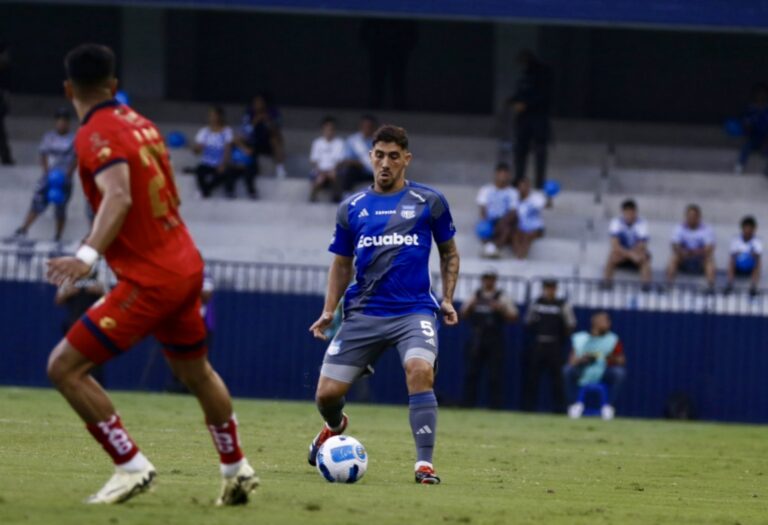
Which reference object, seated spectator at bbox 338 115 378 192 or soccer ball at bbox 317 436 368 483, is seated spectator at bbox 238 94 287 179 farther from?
soccer ball at bbox 317 436 368 483

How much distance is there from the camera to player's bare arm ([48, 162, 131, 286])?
322 inches

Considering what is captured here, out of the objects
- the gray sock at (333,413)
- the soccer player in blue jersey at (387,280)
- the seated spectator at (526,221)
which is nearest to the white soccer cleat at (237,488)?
the soccer player in blue jersey at (387,280)

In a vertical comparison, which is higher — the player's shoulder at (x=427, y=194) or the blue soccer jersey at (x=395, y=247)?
the player's shoulder at (x=427, y=194)

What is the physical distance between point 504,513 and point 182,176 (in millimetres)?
18966

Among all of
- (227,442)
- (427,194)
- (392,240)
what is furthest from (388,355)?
(227,442)

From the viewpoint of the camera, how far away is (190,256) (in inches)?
345

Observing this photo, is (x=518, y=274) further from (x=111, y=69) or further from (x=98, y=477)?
(x=111, y=69)

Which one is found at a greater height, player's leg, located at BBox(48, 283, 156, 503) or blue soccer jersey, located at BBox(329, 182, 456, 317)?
blue soccer jersey, located at BBox(329, 182, 456, 317)

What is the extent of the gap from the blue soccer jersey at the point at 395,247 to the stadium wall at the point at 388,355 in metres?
11.7

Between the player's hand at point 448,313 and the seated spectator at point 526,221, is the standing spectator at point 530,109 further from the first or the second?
the player's hand at point 448,313

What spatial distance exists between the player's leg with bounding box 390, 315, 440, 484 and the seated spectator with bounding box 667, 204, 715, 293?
45.4 ft

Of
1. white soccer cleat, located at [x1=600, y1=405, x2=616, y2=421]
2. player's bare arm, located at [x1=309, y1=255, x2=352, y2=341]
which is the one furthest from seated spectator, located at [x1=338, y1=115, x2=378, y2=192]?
player's bare arm, located at [x1=309, y1=255, x2=352, y2=341]

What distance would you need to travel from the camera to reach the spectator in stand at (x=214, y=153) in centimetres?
2678

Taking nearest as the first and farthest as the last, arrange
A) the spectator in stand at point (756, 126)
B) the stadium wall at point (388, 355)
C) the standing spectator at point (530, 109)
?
the stadium wall at point (388, 355) → the standing spectator at point (530, 109) → the spectator in stand at point (756, 126)
